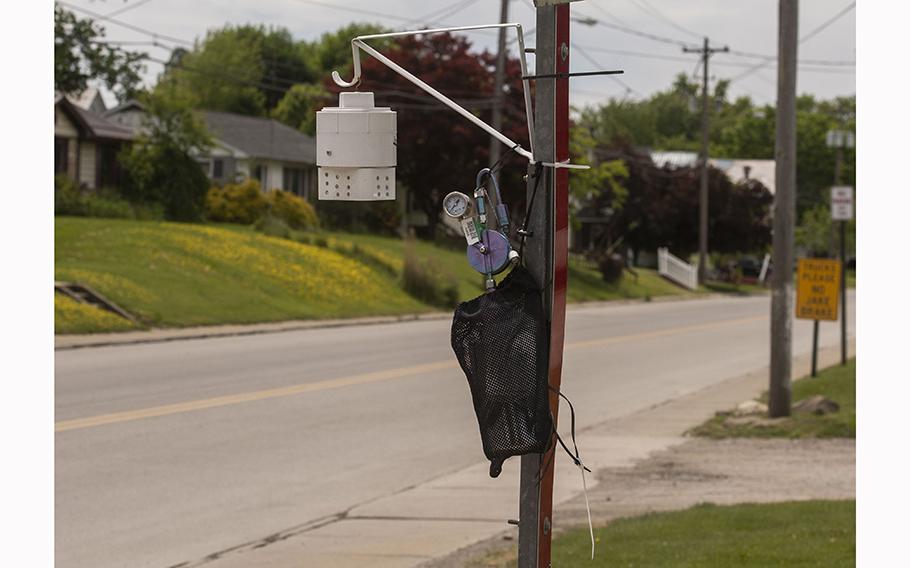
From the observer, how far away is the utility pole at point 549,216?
12.8ft

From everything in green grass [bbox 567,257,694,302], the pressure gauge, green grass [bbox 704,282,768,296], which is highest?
the pressure gauge

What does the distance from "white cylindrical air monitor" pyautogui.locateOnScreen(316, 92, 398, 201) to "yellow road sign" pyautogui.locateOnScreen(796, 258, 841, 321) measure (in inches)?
572

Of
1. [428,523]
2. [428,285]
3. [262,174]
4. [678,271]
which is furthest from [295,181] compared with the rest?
[428,523]

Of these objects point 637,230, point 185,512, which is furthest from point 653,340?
point 637,230

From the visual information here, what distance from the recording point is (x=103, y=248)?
1289 inches

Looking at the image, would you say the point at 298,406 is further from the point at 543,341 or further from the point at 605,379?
the point at 543,341

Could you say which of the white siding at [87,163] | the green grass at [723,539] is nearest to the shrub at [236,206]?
the white siding at [87,163]

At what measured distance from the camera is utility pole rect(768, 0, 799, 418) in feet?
49.2

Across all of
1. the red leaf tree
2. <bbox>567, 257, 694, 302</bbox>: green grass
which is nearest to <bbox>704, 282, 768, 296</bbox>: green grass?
<bbox>567, 257, 694, 302</bbox>: green grass

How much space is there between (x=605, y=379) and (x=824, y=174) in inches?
3830

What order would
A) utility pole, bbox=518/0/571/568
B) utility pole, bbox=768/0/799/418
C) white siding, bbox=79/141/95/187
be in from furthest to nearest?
white siding, bbox=79/141/95/187 → utility pole, bbox=768/0/799/418 → utility pole, bbox=518/0/571/568

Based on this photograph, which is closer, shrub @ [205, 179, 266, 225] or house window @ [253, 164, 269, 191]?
shrub @ [205, 179, 266, 225]

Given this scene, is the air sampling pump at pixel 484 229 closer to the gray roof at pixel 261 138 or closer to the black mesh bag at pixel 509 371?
the black mesh bag at pixel 509 371

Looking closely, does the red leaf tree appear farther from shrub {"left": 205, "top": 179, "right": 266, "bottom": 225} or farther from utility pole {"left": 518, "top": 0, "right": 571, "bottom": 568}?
utility pole {"left": 518, "top": 0, "right": 571, "bottom": 568}
